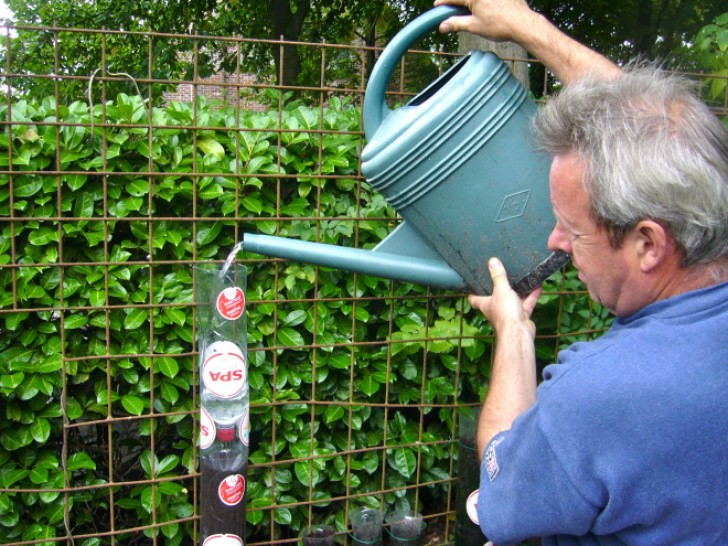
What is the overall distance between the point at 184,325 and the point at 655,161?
1598mm

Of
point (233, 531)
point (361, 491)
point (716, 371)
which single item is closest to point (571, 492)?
point (716, 371)

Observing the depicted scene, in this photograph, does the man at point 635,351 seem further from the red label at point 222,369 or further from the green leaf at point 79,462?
the green leaf at point 79,462

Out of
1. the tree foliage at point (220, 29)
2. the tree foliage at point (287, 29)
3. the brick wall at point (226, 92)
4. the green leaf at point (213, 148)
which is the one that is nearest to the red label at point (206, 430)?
the green leaf at point (213, 148)

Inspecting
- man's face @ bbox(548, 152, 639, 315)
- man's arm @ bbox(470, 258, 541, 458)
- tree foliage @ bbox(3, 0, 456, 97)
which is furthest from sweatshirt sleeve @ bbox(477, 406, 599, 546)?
tree foliage @ bbox(3, 0, 456, 97)

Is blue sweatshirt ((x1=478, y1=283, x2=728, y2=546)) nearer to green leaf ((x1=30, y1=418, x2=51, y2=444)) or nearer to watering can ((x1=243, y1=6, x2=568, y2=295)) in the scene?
watering can ((x1=243, y1=6, x2=568, y2=295))

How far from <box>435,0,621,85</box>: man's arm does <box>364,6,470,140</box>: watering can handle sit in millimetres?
51

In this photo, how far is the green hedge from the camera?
1.99 m

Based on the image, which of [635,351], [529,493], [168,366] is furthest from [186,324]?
[635,351]

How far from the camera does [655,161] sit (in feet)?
2.89

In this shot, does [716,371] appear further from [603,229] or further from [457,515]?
[457,515]

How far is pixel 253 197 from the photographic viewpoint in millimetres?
Result: 2119

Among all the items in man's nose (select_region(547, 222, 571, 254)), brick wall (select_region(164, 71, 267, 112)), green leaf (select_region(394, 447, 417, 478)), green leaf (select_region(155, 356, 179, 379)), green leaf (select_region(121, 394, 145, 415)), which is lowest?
green leaf (select_region(394, 447, 417, 478))

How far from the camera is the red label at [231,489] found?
183cm

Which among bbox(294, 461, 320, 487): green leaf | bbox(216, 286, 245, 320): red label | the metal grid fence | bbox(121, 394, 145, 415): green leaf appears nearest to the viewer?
bbox(216, 286, 245, 320): red label
